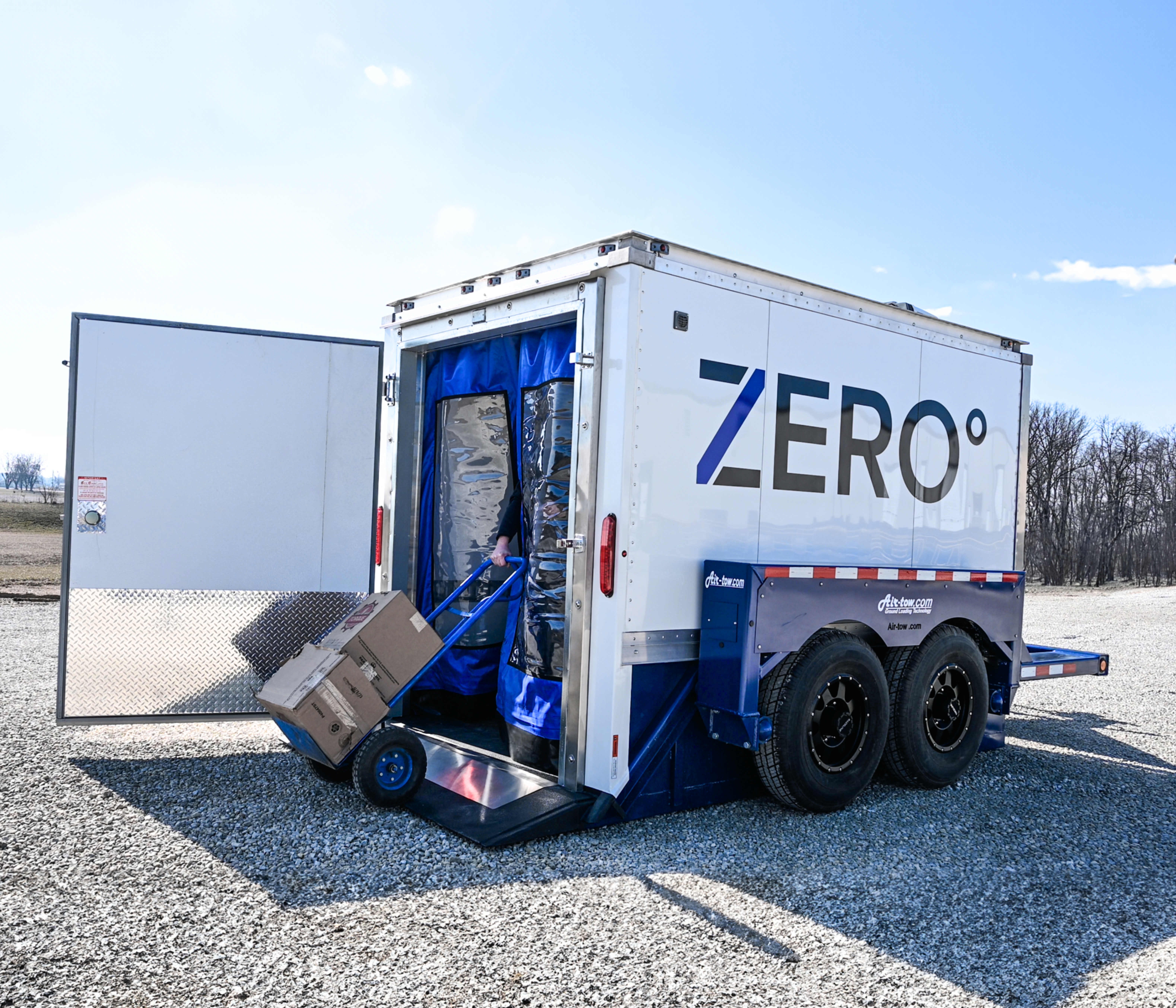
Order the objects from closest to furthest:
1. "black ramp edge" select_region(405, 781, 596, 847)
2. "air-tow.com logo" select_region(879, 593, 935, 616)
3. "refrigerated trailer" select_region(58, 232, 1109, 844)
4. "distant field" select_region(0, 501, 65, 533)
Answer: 1. "black ramp edge" select_region(405, 781, 596, 847)
2. "refrigerated trailer" select_region(58, 232, 1109, 844)
3. "air-tow.com logo" select_region(879, 593, 935, 616)
4. "distant field" select_region(0, 501, 65, 533)

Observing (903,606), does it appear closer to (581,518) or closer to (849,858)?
(849,858)

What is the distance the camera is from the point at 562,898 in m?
3.53

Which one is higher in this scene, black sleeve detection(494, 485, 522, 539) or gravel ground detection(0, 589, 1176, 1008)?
black sleeve detection(494, 485, 522, 539)

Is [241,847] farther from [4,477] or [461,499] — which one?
[4,477]

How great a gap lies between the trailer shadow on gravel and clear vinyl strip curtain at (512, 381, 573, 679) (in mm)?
962

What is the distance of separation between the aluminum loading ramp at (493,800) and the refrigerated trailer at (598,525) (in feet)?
0.06

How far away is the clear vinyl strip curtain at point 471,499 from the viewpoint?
19.0 ft

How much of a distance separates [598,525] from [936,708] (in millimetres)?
2500

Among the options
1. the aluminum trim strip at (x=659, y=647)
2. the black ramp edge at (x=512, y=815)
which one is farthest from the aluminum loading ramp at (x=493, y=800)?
the aluminum trim strip at (x=659, y=647)

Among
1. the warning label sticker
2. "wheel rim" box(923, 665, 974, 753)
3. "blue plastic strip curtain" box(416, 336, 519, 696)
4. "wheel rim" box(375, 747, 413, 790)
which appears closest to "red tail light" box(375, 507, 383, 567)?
"blue plastic strip curtain" box(416, 336, 519, 696)

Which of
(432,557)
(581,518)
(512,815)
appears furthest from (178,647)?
(581,518)

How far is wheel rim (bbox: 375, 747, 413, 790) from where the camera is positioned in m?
4.36

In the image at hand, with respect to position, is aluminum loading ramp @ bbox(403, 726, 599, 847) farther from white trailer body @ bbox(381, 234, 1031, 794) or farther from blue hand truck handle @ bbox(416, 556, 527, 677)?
blue hand truck handle @ bbox(416, 556, 527, 677)

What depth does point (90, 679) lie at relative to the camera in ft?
17.0
